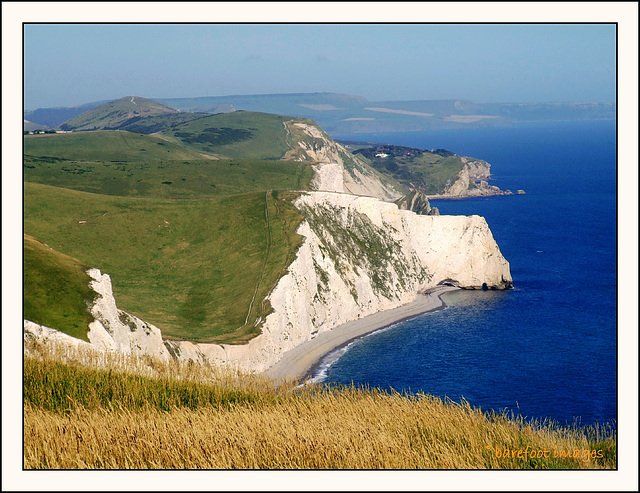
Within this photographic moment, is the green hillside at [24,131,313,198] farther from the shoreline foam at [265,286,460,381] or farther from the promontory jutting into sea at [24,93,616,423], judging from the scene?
the shoreline foam at [265,286,460,381]

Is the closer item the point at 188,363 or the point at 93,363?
the point at 93,363

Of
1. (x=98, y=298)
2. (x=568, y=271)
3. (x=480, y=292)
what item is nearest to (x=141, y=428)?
(x=98, y=298)

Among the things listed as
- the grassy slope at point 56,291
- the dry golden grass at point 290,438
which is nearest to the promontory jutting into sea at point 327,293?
the grassy slope at point 56,291

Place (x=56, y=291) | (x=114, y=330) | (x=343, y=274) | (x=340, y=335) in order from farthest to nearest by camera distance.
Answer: (x=343, y=274), (x=340, y=335), (x=114, y=330), (x=56, y=291)

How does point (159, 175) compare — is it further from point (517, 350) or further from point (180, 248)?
point (517, 350)

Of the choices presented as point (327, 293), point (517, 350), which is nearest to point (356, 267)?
point (327, 293)

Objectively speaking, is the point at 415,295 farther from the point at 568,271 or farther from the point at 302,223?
the point at 568,271
